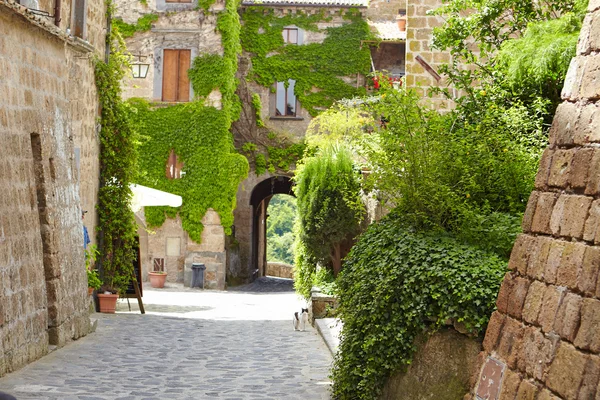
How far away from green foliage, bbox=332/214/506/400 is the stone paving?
784 mm

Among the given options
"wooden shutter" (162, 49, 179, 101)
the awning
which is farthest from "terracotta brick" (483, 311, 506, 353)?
"wooden shutter" (162, 49, 179, 101)

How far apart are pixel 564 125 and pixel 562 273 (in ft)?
3.27

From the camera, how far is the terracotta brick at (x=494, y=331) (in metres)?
6.76

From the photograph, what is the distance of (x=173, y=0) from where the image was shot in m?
29.5

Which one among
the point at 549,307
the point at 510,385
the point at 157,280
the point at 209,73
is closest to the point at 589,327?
the point at 549,307

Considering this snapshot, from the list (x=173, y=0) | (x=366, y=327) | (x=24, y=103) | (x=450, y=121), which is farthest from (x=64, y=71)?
(x=173, y=0)

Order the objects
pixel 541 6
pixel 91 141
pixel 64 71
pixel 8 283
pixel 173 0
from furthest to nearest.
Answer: pixel 173 0 → pixel 91 141 → pixel 541 6 → pixel 64 71 → pixel 8 283

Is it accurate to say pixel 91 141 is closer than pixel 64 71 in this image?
No

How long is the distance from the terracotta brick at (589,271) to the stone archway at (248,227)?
2552 centimetres

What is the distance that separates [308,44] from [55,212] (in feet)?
72.0

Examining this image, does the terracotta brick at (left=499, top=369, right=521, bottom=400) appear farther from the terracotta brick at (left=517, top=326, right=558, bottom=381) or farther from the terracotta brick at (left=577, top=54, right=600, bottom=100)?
the terracotta brick at (left=577, top=54, right=600, bottom=100)

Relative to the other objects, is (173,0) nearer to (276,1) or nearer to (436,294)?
(276,1)

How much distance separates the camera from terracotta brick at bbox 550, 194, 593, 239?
566cm

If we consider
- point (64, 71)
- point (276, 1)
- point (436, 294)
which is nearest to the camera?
point (436, 294)
